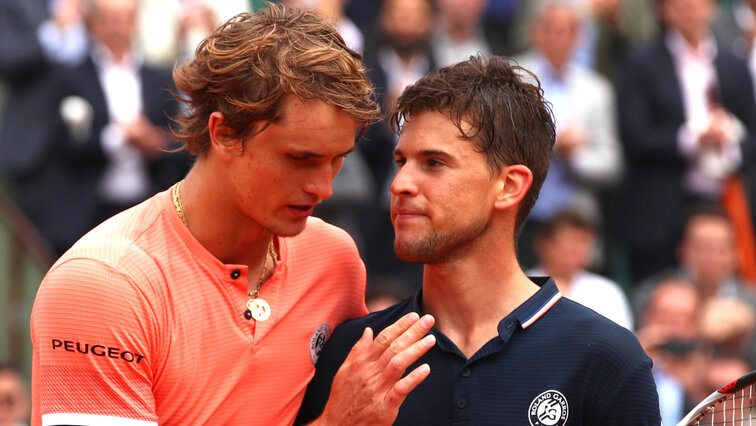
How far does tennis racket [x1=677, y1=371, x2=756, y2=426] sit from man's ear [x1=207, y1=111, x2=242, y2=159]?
5.38 ft

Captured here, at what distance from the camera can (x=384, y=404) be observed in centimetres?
346

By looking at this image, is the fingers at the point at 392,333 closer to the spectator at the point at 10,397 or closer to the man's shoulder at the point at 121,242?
the man's shoulder at the point at 121,242

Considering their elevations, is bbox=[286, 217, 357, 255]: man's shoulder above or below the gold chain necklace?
above

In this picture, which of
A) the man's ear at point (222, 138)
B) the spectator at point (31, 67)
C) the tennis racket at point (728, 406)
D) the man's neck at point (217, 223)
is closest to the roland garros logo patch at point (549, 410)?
the tennis racket at point (728, 406)

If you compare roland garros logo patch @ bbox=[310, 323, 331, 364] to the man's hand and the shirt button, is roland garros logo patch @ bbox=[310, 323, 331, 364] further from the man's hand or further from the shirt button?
the shirt button

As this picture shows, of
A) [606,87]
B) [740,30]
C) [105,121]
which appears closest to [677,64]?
[606,87]

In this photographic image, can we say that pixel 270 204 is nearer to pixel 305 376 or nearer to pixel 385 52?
pixel 305 376

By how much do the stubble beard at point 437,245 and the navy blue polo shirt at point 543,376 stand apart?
0.25 meters

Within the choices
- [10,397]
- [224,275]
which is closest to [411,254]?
[224,275]

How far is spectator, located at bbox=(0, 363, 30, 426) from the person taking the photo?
6.95 meters

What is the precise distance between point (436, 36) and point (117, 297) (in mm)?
5837

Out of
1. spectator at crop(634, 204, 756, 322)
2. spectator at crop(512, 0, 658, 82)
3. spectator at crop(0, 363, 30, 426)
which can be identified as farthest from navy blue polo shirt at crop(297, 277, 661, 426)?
spectator at crop(512, 0, 658, 82)

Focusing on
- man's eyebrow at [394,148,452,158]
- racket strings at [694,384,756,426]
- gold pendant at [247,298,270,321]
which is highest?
man's eyebrow at [394,148,452,158]

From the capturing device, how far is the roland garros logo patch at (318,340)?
3916 mm
